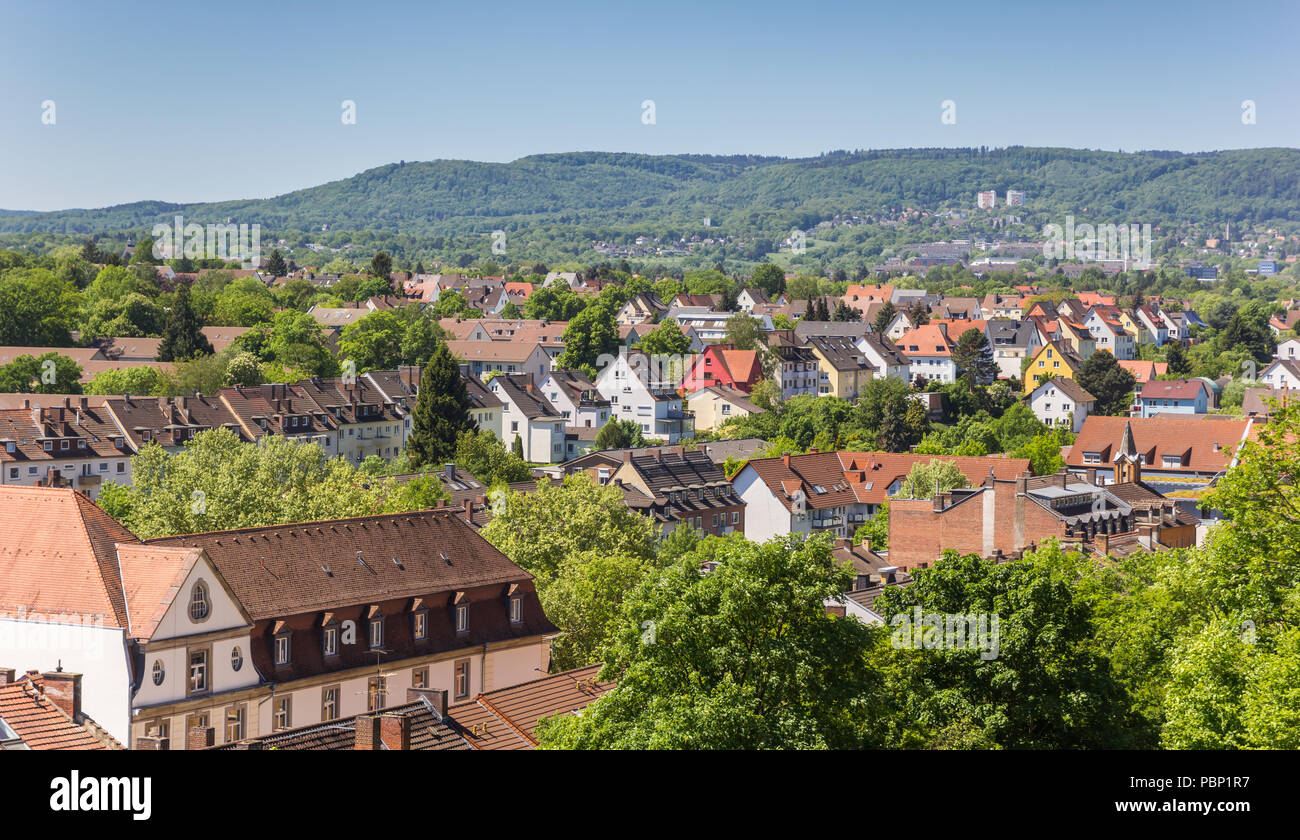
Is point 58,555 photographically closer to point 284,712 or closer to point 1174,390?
point 284,712

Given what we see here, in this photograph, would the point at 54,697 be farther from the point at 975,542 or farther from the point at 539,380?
the point at 539,380

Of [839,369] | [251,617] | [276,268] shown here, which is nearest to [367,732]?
[251,617]

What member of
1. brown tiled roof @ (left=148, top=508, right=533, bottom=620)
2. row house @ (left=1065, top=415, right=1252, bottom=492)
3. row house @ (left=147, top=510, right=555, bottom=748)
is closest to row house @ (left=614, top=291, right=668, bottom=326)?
row house @ (left=1065, top=415, right=1252, bottom=492)

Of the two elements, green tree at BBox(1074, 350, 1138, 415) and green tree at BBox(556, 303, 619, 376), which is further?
green tree at BBox(556, 303, 619, 376)

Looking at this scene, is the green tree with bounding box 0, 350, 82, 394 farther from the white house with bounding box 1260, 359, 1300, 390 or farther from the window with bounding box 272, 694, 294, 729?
the white house with bounding box 1260, 359, 1300, 390

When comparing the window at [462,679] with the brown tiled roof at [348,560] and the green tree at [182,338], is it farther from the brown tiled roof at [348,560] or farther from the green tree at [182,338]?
the green tree at [182,338]

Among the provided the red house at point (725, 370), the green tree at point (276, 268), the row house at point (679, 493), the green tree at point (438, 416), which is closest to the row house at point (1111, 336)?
the red house at point (725, 370)
